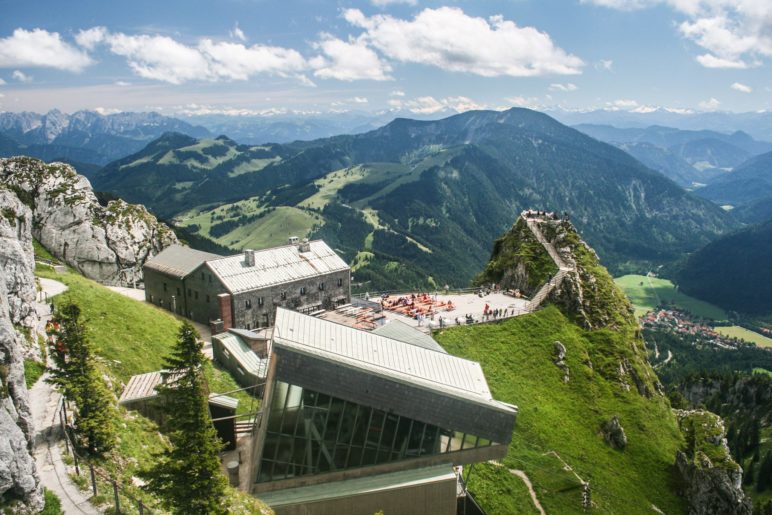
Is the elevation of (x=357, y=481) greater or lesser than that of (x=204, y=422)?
lesser

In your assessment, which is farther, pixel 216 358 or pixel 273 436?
pixel 216 358

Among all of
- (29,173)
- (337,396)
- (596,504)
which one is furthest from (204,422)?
(29,173)

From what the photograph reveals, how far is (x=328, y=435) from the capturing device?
27.8 metres

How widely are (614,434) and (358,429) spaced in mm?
37968

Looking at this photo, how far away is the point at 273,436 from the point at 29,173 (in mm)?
126495

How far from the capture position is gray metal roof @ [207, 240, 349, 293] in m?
62.6

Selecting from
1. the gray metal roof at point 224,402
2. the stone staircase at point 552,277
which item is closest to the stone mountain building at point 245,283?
the stone staircase at point 552,277

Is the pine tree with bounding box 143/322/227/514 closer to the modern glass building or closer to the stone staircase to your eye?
the modern glass building

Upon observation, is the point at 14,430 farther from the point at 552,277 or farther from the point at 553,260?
the point at 553,260

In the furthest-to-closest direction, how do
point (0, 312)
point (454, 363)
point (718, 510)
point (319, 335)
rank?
point (718, 510) < point (454, 363) < point (319, 335) < point (0, 312)

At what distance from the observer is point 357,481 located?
28.2m

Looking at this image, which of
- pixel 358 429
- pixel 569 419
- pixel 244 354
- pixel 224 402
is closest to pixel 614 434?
pixel 569 419

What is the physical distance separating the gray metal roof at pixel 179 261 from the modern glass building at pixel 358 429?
4037 cm

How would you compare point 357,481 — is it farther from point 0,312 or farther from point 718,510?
point 718,510
